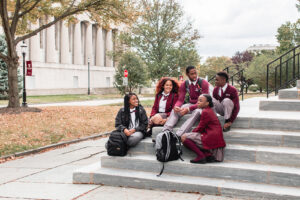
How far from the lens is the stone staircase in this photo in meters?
5.21

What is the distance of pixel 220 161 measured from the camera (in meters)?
5.86

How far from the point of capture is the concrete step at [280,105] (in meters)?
8.03

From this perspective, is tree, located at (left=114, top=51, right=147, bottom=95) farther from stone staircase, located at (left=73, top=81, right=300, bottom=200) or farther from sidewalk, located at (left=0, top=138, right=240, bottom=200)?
stone staircase, located at (left=73, top=81, right=300, bottom=200)

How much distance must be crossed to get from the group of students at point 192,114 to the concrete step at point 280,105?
187 centimetres

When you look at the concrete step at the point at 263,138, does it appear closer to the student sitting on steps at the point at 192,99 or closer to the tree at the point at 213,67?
the student sitting on steps at the point at 192,99

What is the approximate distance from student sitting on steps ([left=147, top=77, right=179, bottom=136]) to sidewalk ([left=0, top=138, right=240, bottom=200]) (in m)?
1.88

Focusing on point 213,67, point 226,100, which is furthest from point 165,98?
point 213,67

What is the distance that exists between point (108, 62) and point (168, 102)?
201ft

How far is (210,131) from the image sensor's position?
5.94m

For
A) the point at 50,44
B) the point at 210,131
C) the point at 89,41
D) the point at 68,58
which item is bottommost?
the point at 210,131

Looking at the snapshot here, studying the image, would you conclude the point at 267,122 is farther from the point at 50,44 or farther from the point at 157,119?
the point at 50,44

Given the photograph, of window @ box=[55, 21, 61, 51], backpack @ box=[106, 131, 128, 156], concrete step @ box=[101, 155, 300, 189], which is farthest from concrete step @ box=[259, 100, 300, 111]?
window @ box=[55, 21, 61, 51]

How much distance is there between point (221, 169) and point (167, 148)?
98cm

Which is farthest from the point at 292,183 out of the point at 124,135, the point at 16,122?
the point at 16,122
